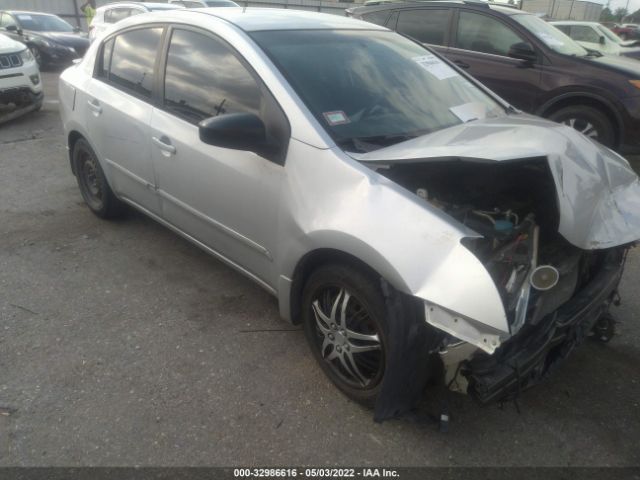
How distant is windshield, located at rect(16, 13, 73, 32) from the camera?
44.0 ft

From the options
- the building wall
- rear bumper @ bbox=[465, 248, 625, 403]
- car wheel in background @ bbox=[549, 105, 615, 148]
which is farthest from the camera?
the building wall

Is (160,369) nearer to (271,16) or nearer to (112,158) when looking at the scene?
(112,158)

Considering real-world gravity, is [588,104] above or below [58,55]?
above

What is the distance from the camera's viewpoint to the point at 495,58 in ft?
20.6

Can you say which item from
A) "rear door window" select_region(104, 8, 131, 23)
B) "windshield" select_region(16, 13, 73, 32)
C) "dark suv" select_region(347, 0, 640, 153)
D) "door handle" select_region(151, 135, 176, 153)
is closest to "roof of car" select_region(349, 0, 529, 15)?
"dark suv" select_region(347, 0, 640, 153)

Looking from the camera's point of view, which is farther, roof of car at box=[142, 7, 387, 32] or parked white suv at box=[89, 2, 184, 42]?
parked white suv at box=[89, 2, 184, 42]

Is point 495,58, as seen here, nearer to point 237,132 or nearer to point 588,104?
point 588,104

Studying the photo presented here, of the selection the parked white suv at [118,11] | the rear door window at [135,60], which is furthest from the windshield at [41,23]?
the rear door window at [135,60]

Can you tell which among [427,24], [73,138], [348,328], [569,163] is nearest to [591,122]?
[427,24]

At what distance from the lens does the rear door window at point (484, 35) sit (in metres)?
6.26

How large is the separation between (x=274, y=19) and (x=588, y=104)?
439 centimetres

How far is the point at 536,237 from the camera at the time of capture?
88.5 inches

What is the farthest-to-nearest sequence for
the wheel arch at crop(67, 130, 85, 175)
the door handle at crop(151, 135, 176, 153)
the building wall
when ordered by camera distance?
the building wall, the wheel arch at crop(67, 130, 85, 175), the door handle at crop(151, 135, 176, 153)

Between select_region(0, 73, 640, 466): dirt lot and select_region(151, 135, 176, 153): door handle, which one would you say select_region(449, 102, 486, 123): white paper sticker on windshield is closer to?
select_region(0, 73, 640, 466): dirt lot
